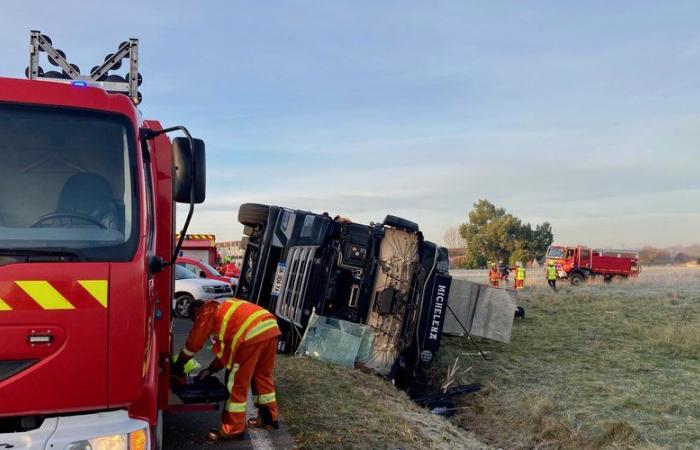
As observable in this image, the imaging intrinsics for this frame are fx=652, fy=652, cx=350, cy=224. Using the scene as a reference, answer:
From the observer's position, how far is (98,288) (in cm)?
287

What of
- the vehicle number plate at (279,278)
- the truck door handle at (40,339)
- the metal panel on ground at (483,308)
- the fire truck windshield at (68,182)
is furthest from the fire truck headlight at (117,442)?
the metal panel on ground at (483,308)

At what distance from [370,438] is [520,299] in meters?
16.7

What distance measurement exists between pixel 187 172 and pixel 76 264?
0.78 meters

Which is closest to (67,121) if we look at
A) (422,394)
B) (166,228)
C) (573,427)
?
(166,228)

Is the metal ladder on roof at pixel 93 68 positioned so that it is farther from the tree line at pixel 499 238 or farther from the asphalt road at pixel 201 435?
the tree line at pixel 499 238

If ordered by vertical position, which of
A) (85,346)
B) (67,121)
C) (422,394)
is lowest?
(422,394)

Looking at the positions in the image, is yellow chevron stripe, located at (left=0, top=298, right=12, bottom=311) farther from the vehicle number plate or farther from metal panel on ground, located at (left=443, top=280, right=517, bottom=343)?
metal panel on ground, located at (left=443, top=280, right=517, bottom=343)

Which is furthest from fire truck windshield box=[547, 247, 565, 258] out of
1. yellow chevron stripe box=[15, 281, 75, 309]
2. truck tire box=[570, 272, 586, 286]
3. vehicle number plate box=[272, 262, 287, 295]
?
yellow chevron stripe box=[15, 281, 75, 309]

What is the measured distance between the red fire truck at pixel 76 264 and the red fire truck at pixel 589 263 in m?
36.7

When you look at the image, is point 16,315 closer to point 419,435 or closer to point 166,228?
point 166,228

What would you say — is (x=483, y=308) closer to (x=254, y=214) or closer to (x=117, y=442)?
(x=254, y=214)

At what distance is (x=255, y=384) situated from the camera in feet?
18.4

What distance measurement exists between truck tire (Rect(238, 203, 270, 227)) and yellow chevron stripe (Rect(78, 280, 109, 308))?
718 cm

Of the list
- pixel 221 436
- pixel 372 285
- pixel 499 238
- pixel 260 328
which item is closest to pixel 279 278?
pixel 372 285
